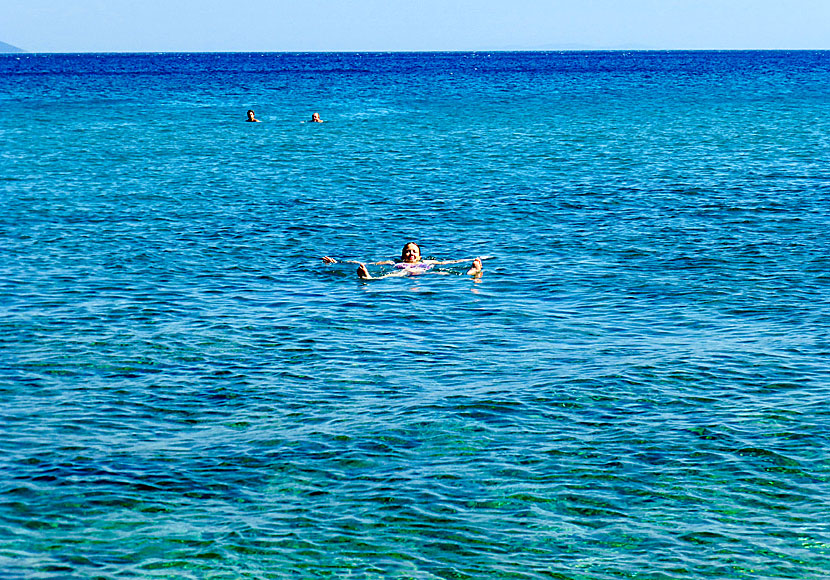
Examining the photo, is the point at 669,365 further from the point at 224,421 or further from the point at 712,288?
the point at 224,421

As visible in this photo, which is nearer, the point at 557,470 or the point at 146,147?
the point at 557,470

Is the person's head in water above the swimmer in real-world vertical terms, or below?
above

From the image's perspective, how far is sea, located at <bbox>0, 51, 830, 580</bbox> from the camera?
14.4 m

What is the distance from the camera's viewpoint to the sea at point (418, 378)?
14406 mm

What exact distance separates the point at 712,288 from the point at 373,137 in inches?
1858

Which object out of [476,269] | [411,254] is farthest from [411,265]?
[476,269]

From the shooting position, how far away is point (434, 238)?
35781 mm

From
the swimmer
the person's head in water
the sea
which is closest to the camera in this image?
the sea

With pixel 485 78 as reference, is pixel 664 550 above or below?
below

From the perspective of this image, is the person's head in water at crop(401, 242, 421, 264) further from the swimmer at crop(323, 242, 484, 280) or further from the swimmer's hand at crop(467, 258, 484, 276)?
the swimmer's hand at crop(467, 258, 484, 276)

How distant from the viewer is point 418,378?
69.3ft

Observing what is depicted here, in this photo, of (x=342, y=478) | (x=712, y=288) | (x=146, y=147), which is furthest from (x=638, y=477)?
(x=146, y=147)

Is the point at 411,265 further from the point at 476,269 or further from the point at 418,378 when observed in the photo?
the point at 418,378

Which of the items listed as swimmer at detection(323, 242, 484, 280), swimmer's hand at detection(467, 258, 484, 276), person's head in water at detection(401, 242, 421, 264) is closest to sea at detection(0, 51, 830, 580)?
swimmer at detection(323, 242, 484, 280)
